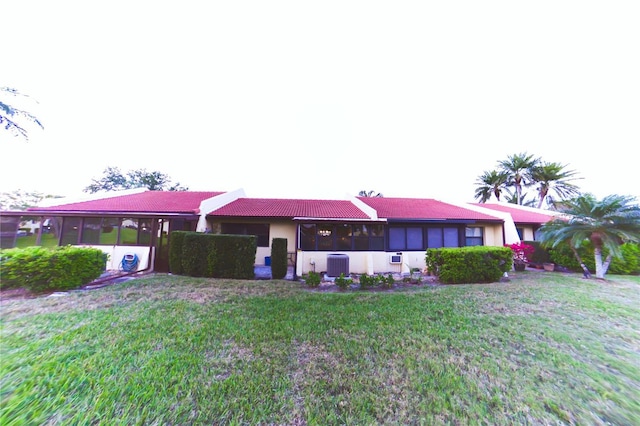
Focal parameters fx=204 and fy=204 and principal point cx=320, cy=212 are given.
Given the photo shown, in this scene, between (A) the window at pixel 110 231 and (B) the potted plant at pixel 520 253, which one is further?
(B) the potted plant at pixel 520 253

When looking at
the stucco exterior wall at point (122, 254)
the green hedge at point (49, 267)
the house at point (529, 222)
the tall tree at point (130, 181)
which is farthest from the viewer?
the tall tree at point (130, 181)

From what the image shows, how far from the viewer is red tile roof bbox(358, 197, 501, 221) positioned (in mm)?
10023

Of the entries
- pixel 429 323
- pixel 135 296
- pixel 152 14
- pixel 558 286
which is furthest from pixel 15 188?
pixel 558 286

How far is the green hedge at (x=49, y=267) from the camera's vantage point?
11.5 feet

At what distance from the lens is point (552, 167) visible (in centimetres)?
1766

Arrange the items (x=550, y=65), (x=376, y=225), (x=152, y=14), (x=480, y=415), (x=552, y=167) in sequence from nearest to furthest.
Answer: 1. (x=480, y=415)
2. (x=152, y=14)
3. (x=550, y=65)
4. (x=376, y=225)
5. (x=552, y=167)

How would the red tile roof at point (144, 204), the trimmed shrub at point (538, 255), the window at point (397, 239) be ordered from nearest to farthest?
the red tile roof at point (144, 204) < the trimmed shrub at point (538, 255) < the window at point (397, 239)

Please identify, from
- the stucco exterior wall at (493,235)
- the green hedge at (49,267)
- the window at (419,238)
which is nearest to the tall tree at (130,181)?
the green hedge at (49,267)

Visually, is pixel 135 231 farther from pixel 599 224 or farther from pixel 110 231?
pixel 599 224

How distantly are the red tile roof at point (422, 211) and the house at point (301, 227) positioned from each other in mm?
53

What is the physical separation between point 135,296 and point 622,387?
7890 millimetres

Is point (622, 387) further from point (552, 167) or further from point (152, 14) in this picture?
point (552, 167)

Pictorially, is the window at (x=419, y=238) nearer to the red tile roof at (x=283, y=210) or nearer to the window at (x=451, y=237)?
the window at (x=451, y=237)

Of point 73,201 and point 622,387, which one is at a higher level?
point 73,201
